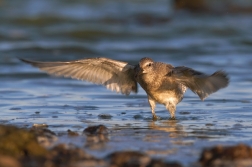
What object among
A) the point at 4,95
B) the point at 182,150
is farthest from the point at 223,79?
the point at 4,95

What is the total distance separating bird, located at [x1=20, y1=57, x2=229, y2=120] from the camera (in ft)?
28.0

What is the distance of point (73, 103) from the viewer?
387 inches

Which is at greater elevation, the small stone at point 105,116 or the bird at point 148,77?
the bird at point 148,77

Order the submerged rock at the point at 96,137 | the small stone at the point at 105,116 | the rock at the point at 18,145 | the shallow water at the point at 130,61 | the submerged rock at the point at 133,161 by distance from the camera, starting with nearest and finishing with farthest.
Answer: the submerged rock at the point at 133,161 → the rock at the point at 18,145 → the submerged rock at the point at 96,137 → the shallow water at the point at 130,61 → the small stone at the point at 105,116

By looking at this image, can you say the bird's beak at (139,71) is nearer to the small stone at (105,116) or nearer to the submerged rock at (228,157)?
the small stone at (105,116)

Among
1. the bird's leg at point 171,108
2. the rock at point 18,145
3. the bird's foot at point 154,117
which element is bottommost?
the rock at point 18,145

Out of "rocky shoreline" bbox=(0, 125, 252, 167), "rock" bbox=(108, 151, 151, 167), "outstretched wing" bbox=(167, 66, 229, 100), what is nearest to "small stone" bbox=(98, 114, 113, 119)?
"outstretched wing" bbox=(167, 66, 229, 100)

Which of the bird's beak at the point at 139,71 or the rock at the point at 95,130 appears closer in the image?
the rock at the point at 95,130

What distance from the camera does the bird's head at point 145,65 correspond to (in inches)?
338

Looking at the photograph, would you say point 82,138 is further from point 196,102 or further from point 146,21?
point 146,21

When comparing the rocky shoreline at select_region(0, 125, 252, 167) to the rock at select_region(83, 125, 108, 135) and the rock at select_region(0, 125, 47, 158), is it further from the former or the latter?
the rock at select_region(83, 125, 108, 135)

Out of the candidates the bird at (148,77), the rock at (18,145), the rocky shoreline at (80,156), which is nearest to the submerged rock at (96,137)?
the rocky shoreline at (80,156)

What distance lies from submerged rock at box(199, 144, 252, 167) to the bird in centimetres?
243

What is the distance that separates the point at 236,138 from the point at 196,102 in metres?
2.93
